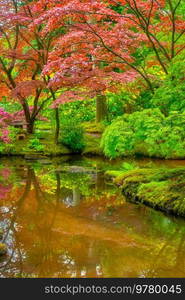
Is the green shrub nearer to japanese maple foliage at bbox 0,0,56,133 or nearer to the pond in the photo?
japanese maple foliage at bbox 0,0,56,133

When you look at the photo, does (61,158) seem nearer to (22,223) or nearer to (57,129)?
(57,129)

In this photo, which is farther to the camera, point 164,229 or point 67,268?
point 164,229

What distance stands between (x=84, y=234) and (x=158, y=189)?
2.27m

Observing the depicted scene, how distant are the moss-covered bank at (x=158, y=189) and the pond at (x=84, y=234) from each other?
0.19 meters

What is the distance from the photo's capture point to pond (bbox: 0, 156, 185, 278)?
4.41 meters

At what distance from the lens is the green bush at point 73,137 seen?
53.6 ft

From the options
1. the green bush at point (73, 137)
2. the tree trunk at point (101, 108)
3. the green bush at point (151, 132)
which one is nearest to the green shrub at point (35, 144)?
Result: the green bush at point (73, 137)

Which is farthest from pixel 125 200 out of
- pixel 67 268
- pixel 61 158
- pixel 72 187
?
pixel 61 158

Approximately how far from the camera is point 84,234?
5652mm

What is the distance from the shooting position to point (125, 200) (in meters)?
7.86

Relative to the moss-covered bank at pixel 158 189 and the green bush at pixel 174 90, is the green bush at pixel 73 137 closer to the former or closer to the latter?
the moss-covered bank at pixel 158 189

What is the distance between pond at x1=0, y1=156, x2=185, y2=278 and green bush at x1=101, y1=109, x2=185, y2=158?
1120 mm

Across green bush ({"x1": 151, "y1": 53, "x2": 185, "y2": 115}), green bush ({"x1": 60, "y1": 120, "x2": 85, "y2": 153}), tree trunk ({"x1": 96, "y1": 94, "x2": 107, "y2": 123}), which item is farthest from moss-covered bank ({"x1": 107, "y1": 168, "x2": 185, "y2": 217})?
tree trunk ({"x1": 96, "y1": 94, "x2": 107, "y2": 123})

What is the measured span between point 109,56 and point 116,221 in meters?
4.88
